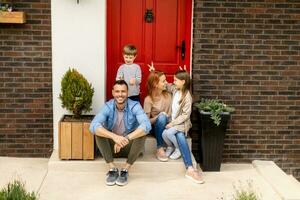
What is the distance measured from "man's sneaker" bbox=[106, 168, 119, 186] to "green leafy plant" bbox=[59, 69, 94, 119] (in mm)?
899

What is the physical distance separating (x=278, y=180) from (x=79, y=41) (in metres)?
3.07

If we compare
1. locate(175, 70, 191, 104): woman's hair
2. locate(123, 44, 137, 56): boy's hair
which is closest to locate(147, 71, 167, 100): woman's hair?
locate(175, 70, 191, 104): woman's hair

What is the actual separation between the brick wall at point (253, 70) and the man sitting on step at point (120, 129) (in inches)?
44.4

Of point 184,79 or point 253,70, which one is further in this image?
point 253,70

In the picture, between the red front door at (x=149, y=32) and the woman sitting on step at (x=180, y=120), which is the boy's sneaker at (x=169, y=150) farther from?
the red front door at (x=149, y=32)

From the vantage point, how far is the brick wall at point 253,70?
23.4 feet

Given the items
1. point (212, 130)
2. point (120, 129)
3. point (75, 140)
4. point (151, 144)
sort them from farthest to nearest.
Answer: point (151, 144)
point (212, 130)
point (75, 140)
point (120, 129)

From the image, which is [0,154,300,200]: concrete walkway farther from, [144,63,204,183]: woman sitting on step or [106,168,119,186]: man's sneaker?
[144,63,204,183]: woman sitting on step

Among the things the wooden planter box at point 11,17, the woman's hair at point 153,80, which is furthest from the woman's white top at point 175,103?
the wooden planter box at point 11,17

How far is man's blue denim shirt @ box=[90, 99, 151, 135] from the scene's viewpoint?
636cm

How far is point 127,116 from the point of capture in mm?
6516

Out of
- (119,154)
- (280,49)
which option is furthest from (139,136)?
(280,49)

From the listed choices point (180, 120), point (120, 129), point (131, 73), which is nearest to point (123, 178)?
point (120, 129)

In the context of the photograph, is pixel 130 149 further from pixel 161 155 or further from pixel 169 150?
pixel 169 150
